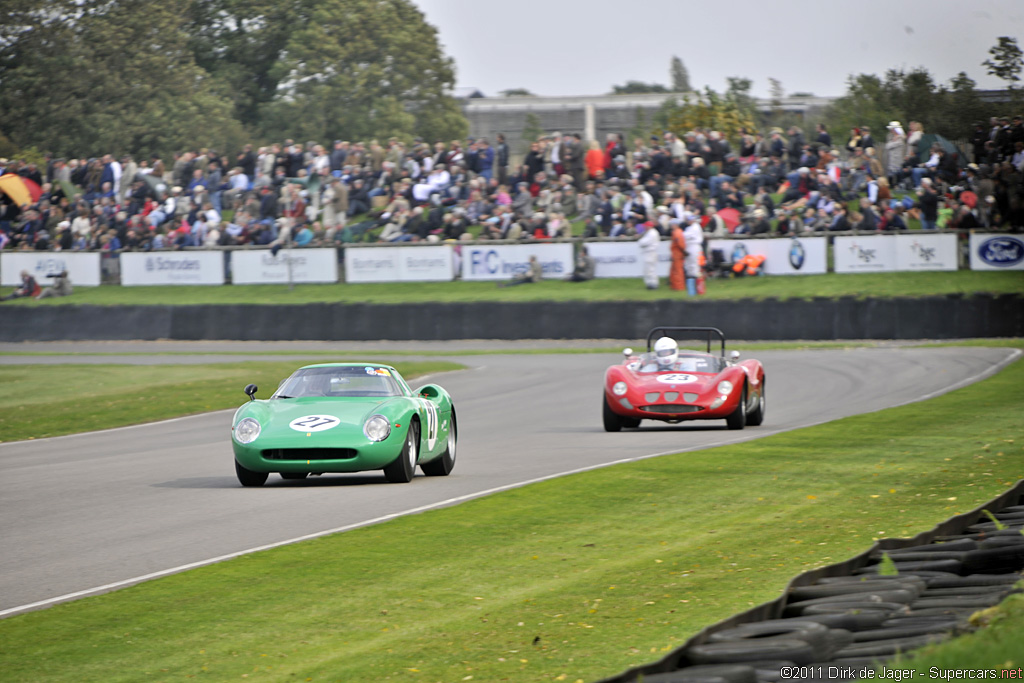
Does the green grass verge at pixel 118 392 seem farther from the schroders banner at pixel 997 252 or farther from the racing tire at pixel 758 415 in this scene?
the schroders banner at pixel 997 252

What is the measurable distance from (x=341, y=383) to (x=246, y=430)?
4.15 feet

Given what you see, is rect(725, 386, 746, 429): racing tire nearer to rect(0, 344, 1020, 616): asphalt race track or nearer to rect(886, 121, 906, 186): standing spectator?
rect(0, 344, 1020, 616): asphalt race track

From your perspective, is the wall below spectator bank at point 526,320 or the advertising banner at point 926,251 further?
the advertising banner at point 926,251

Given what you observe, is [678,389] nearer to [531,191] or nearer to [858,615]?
[858,615]

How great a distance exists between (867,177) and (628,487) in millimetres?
23597

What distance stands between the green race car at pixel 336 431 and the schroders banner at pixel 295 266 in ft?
80.4

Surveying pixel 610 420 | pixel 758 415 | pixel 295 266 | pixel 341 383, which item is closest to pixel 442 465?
pixel 341 383

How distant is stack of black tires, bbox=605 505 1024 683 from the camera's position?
439cm

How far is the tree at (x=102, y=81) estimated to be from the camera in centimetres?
5156

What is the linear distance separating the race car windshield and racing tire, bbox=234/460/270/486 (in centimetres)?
82

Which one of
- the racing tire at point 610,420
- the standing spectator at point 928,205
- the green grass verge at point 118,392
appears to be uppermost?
the standing spectator at point 928,205

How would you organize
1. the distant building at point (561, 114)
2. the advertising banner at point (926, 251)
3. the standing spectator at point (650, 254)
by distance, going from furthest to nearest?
the distant building at point (561, 114) → the standing spectator at point (650, 254) → the advertising banner at point (926, 251)

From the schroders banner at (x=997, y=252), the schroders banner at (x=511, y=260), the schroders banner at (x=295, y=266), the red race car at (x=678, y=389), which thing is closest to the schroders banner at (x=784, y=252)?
the schroders banner at (x=997, y=252)

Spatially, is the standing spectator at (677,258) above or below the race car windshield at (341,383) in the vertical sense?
above
